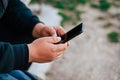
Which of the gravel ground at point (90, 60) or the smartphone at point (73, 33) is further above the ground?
the smartphone at point (73, 33)

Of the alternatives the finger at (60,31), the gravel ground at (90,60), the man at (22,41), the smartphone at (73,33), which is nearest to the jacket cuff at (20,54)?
the man at (22,41)

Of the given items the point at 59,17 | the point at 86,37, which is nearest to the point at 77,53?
the point at 86,37

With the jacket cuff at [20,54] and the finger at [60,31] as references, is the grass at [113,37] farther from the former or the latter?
the jacket cuff at [20,54]

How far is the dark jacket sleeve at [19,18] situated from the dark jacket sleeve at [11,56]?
36 cm

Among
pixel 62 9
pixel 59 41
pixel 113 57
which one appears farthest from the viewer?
pixel 62 9

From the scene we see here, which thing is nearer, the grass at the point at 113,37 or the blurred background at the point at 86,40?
the blurred background at the point at 86,40

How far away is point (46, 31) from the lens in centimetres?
183

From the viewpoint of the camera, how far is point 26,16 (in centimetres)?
190

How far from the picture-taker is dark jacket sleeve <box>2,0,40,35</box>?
1881mm

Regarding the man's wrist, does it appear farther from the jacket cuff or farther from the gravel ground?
the gravel ground

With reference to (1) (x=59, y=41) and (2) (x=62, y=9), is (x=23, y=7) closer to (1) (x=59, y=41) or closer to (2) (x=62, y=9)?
(1) (x=59, y=41)

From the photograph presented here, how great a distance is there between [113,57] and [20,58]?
6.37 feet

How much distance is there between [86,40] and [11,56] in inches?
83.4

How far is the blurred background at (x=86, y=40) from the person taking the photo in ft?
9.80
